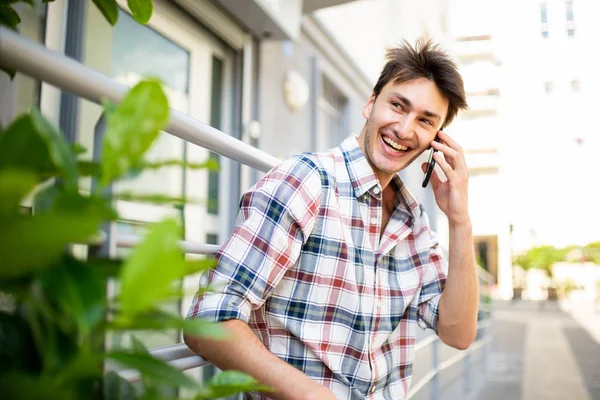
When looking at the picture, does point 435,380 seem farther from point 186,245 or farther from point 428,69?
point 186,245

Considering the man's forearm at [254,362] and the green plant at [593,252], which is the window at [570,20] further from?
the man's forearm at [254,362]

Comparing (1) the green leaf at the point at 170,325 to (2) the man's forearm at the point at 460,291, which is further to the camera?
(2) the man's forearm at the point at 460,291

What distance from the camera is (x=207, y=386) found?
17.2 inches

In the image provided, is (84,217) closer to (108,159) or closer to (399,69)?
(108,159)

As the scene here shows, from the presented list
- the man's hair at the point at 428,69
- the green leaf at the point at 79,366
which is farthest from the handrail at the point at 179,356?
the man's hair at the point at 428,69

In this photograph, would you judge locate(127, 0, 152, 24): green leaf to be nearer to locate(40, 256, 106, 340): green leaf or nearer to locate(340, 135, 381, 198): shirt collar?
locate(40, 256, 106, 340): green leaf

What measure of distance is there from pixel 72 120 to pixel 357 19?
352 centimetres

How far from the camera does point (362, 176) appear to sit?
131cm

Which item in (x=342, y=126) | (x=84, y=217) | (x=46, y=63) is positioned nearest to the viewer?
(x=84, y=217)

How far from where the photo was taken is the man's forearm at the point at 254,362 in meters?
0.91

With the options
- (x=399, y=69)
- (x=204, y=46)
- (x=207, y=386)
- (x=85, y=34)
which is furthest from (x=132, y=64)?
(x=207, y=386)

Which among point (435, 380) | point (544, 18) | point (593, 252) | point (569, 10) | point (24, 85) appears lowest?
point (435, 380)

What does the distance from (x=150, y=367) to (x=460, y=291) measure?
1126 millimetres

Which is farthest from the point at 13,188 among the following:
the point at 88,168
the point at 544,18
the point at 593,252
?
the point at 544,18
